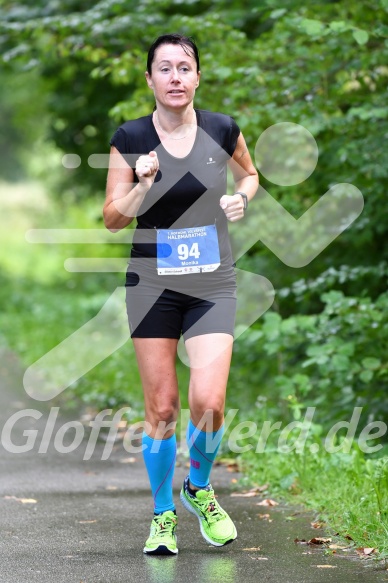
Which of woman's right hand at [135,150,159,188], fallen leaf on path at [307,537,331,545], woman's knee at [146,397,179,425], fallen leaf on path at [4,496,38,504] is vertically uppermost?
woman's right hand at [135,150,159,188]

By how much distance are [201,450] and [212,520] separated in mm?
306

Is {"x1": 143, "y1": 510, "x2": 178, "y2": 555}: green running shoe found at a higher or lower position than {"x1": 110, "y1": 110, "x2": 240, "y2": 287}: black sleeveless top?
lower

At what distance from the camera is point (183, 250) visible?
444cm

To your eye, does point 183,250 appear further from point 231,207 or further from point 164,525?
point 164,525

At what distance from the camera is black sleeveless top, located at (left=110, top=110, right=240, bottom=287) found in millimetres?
4387

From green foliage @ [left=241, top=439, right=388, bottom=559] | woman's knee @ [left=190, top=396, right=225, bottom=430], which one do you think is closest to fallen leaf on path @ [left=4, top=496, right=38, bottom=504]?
green foliage @ [left=241, top=439, right=388, bottom=559]

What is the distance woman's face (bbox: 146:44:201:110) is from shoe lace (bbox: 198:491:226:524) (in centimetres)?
171

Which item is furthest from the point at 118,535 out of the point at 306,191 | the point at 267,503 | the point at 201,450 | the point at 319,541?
the point at 306,191

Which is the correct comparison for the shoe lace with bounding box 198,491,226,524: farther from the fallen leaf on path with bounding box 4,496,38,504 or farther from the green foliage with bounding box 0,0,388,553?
the fallen leaf on path with bounding box 4,496,38,504

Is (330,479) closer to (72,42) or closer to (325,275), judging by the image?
(325,275)

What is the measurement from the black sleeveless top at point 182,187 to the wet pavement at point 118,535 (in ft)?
3.94

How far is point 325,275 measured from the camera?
7.20 meters

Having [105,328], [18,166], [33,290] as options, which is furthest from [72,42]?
[18,166]

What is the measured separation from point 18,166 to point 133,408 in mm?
47824
